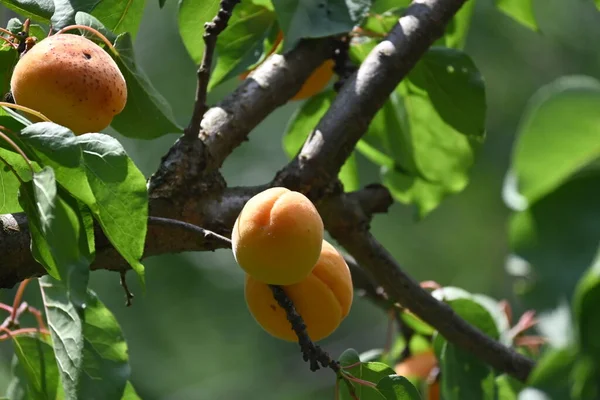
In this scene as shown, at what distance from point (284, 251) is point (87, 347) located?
0.93 ft

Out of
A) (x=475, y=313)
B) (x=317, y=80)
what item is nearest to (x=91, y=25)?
(x=317, y=80)

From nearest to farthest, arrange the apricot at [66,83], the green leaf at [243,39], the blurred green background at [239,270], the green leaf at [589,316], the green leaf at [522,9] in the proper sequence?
the apricot at [66,83]
the green leaf at [589,316]
the green leaf at [243,39]
the green leaf at [522,9]
the blurred green background at [239,270]

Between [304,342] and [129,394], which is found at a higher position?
[304,342]

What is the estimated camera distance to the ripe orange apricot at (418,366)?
4.54 feet

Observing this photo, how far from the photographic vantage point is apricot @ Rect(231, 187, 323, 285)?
0.76 meters

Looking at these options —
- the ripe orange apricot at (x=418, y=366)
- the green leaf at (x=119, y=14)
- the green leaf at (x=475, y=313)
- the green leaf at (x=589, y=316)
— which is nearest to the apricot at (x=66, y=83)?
the green leaf at (x=119, y=14)

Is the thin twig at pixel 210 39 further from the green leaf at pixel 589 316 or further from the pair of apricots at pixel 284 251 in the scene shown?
the green leaf at pixel 589 316

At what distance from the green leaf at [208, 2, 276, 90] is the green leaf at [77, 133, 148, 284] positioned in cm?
46

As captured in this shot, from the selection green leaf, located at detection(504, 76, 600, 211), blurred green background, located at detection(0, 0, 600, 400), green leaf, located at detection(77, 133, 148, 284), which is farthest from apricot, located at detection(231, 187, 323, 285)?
blurred green background, located at detection(0, 0, 600, 400)

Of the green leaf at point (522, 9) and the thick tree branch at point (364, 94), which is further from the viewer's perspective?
the green leaf at point (522, 9)

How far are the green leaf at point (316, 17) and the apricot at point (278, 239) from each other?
0.31 metres

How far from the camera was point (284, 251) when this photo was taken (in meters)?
0.75

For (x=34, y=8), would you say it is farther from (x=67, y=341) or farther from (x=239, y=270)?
(x=239, y=270)

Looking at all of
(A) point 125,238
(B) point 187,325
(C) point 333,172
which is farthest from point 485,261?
(A) point 125,238
